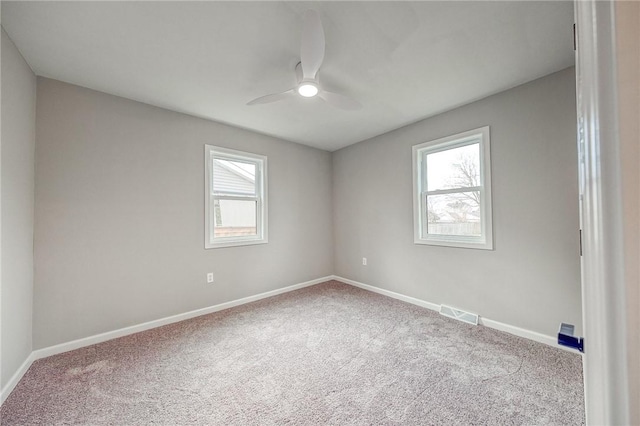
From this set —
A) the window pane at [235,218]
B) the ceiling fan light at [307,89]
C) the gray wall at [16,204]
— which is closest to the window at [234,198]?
the window pane at [235,218]

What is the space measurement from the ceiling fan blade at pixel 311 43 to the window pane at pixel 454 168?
2.06 meters

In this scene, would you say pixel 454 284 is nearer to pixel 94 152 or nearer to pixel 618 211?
pixel 618 211

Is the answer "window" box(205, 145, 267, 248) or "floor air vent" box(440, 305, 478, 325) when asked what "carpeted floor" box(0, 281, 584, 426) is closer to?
"floor air vent" box(440, 305, 478, 325)

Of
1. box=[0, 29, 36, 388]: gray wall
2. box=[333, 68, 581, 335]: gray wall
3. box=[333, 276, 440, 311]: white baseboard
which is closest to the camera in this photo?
box=[0, 29, 36, 388]: gray wall

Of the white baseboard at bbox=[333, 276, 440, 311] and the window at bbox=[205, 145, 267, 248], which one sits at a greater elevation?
the window at bbox=[205, 145, 267, 248]

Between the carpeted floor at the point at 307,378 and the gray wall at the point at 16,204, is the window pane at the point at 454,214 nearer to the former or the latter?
the carpeted floor at the point at 307,378

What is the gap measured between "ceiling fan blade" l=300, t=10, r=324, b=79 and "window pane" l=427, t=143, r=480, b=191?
2.06m

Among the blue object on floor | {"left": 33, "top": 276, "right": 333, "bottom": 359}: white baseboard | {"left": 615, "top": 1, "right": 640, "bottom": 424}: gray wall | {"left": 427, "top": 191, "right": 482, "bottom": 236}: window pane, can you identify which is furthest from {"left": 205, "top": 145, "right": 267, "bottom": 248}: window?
{"left": 615, "top": 1, "right": 640, "bottom": 424}: gray wall

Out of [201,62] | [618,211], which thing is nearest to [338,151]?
[201,62]

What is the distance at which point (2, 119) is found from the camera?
1.65 m

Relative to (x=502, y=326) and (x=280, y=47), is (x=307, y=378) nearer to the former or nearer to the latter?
(x=502, y=326)

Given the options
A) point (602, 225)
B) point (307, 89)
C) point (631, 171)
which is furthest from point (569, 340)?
point (307, 89)

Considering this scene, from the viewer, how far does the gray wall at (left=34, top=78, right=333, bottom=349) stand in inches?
86.5

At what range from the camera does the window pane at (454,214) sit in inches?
111
